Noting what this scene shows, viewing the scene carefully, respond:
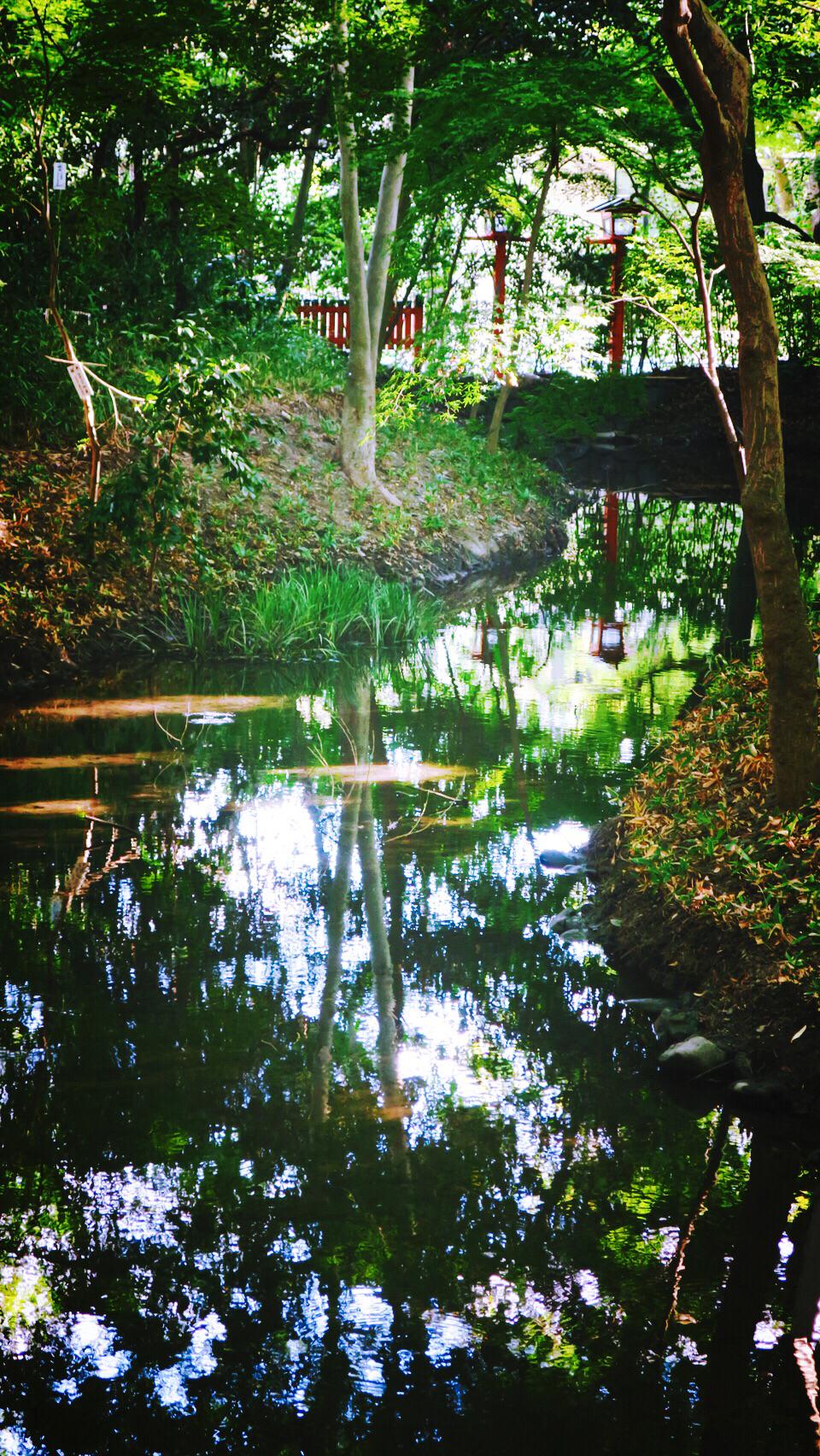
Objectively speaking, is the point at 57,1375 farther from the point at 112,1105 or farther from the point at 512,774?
the point at 512,774

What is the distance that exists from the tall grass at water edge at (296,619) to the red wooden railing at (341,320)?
9443 millimetres

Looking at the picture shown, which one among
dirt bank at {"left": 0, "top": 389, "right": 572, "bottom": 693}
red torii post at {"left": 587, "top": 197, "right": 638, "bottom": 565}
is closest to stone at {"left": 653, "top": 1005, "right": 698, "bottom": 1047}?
dirt bank at {"left": 0, "top": 389, "right": 572, "bottom": 693}

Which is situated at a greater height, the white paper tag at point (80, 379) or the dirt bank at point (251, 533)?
the white paper tag at point (80, 379)

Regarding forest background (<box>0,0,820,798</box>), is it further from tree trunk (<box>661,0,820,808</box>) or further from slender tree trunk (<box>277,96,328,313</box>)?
tree trunk (<box>661,0,820,808</box>)

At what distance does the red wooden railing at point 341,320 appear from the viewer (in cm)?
1920

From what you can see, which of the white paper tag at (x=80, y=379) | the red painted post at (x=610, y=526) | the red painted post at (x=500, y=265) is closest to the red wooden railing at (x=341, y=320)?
the red painted post at (x=500, y=265)

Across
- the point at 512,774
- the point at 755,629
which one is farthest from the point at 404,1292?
the point at 755,629

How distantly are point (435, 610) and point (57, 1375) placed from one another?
30.9 feet

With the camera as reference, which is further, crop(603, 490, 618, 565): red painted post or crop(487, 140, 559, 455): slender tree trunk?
crop(603, 490, 618, 565): red painted post

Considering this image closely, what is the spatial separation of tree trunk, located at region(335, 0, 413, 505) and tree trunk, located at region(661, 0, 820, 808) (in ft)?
24.9

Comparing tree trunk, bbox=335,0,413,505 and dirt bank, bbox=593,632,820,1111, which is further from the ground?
tree trunk, bbox=335,0,413,505

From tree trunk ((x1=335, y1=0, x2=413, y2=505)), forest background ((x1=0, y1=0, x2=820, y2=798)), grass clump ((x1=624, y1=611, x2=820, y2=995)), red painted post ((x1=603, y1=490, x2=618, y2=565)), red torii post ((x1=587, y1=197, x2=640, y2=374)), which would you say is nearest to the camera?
grass clump ((x1=624, y1=611, x2=820, y2=995))

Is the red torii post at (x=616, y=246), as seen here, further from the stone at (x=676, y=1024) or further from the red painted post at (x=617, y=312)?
the stone at (x=676, y=1024)

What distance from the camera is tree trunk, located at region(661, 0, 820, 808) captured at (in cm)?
416
